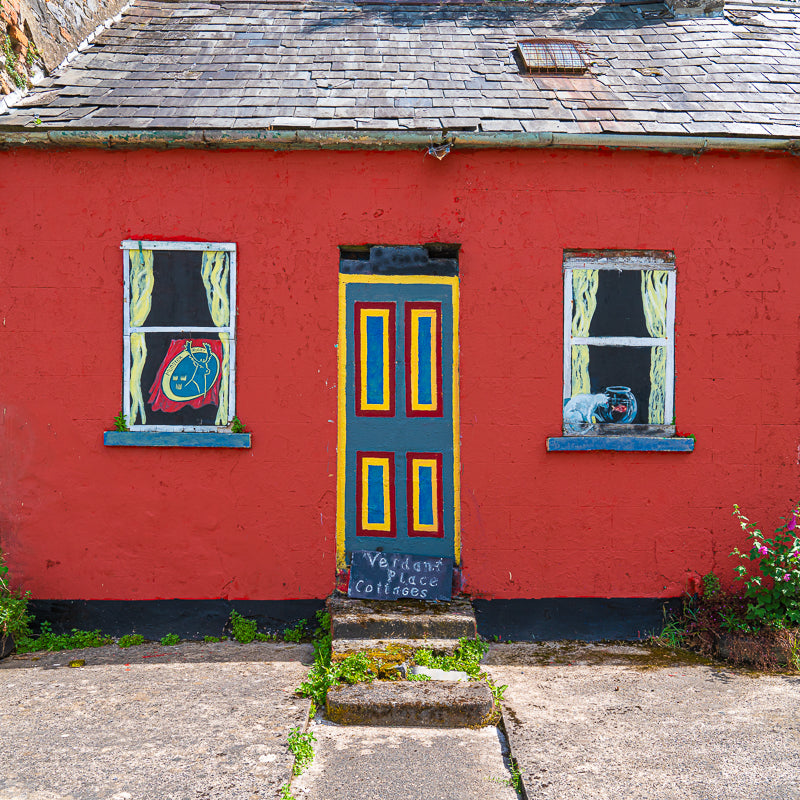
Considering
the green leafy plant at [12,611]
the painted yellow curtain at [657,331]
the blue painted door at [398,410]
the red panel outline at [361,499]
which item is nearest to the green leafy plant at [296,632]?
the blue painted door at [398,410]

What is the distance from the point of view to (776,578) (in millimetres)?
5207

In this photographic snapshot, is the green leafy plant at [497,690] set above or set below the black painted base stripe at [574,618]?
below

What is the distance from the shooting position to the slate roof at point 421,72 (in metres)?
5.42

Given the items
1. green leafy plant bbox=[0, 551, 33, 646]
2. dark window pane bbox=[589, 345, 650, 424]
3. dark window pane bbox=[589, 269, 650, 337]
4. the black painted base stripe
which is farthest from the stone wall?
the black painted base stripe

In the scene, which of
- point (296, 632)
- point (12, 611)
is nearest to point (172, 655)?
point (296, 632)

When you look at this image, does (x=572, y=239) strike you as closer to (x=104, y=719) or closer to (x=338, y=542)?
(x=338, y=542)

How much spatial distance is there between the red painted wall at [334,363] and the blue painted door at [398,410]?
0.48ft

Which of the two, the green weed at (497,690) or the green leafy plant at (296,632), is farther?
the green leafy plant at (296,632)

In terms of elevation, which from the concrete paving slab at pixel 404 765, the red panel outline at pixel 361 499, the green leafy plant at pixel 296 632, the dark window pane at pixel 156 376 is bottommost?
the concrete paving slab at pixel 404 765

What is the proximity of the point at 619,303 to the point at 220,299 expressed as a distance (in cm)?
321

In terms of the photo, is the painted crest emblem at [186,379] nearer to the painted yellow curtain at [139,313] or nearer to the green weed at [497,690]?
the painted yellow curtain at [139,313]

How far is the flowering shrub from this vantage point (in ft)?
17.0

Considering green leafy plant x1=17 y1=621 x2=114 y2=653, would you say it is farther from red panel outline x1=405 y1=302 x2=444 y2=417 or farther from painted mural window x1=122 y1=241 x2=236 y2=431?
red panel outline x1=405 y1=302 x2=444 y2=417

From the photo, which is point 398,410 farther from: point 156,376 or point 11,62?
point 11,62
